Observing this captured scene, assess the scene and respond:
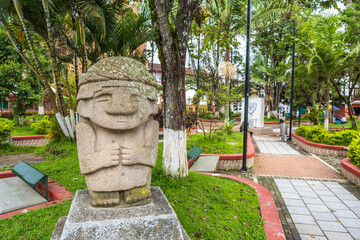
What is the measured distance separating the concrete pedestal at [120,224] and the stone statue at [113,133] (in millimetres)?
196

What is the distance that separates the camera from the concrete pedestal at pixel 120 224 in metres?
2.10

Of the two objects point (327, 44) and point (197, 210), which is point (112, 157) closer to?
point (197, 210)

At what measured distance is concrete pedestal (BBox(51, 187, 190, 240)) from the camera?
82.8 inches

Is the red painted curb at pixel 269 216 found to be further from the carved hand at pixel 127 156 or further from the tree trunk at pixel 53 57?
the tree trunk at pixel 53 57

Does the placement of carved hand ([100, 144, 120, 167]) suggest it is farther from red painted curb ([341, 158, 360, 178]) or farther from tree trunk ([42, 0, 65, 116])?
red painted curb ([341, 158, 360, 178])

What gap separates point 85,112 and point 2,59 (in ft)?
49.6

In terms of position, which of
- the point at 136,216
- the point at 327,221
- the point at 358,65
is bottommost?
the point at 327,221

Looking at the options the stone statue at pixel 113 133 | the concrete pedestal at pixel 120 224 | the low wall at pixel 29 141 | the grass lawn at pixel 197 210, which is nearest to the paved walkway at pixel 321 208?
the grass lawn at pixel 197 210

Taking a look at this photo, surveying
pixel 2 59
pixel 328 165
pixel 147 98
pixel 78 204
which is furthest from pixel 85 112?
pixel 2 59

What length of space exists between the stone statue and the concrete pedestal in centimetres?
20

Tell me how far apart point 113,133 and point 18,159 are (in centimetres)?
582

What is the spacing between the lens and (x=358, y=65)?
38.9 ft

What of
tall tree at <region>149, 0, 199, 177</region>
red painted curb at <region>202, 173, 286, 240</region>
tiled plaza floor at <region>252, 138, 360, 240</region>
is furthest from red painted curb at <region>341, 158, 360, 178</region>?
tall tree at <region>149, 0, 199, 177</region>

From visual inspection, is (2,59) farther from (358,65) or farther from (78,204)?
(358,65)
